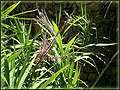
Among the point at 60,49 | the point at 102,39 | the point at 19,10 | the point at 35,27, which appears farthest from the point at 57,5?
the point at 60,49

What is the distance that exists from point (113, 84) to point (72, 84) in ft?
3.72

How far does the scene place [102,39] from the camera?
1.97 metres

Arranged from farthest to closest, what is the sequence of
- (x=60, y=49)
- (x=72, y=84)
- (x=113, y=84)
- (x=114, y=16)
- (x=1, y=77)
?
(x=114, y=16) → (x=113, y=84) → (x=60, y=49) → (x=72, y=84) → (x=1, y=77)

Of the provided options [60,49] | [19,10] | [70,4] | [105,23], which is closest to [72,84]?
[60,49]

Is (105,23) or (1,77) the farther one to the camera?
(105,23)

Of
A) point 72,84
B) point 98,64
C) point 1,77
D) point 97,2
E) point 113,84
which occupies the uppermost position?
point 97,2

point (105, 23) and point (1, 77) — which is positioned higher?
point (105, 23)

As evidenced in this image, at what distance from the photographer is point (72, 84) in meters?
0.90

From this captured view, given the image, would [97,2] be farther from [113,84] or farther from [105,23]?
[113,84]

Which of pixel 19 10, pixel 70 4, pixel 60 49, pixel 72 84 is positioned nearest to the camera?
pixel 72 84

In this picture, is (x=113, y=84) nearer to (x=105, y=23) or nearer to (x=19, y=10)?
(x=105, y=23)

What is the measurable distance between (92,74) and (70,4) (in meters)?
0.95

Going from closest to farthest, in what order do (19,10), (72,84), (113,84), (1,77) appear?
(1,77) → (72,84) → (113,84) → (19,10)

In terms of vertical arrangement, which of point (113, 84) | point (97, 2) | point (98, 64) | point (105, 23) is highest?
point (97, 2)
